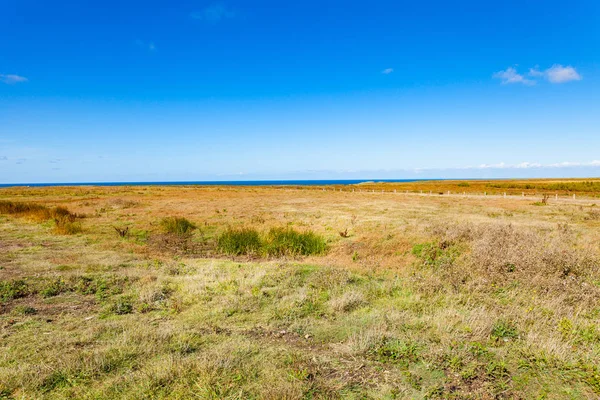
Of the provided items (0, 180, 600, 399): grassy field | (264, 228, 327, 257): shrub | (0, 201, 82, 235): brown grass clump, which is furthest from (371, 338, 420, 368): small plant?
(0, 201, 82, 235): brown grass clump

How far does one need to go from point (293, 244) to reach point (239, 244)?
2.80m

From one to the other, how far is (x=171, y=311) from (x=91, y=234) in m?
15.6

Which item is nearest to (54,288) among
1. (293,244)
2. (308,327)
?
(308,327)

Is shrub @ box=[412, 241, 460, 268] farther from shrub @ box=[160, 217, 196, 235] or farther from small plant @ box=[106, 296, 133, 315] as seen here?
shrub @ box=[160, 217, 196, 235]

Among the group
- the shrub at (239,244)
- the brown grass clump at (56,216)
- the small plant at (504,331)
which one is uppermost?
the brown grass clump at (56,216)

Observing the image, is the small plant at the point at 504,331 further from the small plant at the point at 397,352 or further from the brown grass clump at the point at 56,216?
the brown grass clump at the point at 56,216

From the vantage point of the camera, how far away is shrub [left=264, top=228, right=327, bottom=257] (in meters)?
15.2

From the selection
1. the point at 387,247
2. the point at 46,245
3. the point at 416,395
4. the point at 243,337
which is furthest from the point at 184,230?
the point at 416,395

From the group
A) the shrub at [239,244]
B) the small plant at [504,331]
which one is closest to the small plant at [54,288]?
the shrub at [239,244]

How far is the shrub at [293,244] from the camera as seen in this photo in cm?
1523

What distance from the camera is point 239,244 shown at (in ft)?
52.9

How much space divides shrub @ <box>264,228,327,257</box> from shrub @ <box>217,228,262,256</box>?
0.59 metres

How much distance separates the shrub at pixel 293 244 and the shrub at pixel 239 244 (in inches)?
23.3

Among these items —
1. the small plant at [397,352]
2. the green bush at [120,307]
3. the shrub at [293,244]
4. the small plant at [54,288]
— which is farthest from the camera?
the shrub at [293,244]
